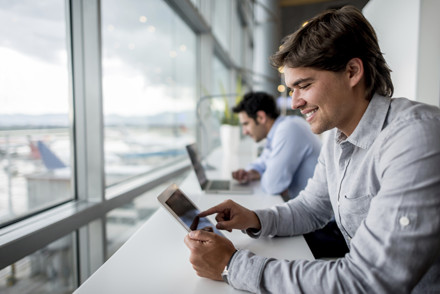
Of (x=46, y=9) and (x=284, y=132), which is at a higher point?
(x=46, y=9)

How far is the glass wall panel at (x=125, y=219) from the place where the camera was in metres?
1.80

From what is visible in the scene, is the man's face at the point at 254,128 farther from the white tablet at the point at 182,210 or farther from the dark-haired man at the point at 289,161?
the white tablet at the point at 182,210

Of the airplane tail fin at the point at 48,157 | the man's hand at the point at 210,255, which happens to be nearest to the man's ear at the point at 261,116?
the airplane tail fin at the point at 48,157

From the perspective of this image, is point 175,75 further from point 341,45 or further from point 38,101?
point 341,45

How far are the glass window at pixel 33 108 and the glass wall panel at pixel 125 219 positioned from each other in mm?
435

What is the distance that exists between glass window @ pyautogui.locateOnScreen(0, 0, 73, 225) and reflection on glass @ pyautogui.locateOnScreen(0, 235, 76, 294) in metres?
0.23

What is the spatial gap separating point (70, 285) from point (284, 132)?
1459 mm

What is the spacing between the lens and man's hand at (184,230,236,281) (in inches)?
29.4

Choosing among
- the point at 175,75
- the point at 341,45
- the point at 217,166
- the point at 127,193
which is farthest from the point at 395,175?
the point at 175,75

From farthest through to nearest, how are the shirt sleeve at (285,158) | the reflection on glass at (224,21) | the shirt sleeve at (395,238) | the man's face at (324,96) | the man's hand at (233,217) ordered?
the reflection on glass at (224,21)
the shirt sleeve at (285,158)
the man's hand at (233,217)
the man's face at (324,96)
the shirt sleeve at (395,238)

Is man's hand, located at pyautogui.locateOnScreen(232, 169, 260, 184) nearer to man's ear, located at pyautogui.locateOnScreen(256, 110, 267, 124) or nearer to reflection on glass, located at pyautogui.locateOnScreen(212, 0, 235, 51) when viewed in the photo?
man's ear, located at pyautogui.locateOnScreen(256, 110, 267, 124)

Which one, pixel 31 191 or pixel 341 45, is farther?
pixel 31 191

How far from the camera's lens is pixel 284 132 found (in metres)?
1.75

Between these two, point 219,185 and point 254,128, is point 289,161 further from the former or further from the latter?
point 254,128
